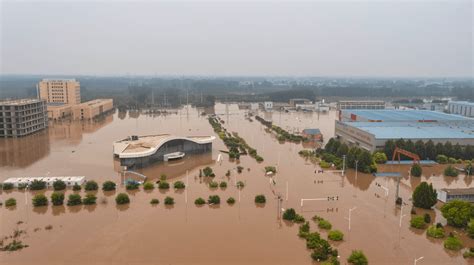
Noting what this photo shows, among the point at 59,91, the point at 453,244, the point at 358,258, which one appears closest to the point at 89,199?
the point at 358,258

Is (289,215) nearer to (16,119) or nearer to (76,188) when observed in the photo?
(76,188)

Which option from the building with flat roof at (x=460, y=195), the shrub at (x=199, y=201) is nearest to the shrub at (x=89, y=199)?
the shrub at (x=199, y=201)

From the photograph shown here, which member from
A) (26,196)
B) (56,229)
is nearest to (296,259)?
(56,229)

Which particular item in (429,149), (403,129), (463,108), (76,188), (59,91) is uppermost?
(59,91)

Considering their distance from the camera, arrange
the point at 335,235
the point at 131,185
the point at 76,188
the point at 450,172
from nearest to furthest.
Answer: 1. the point at 335,235
2. the point at 76,188
3. the point at 131,185
4. the point at 450,172

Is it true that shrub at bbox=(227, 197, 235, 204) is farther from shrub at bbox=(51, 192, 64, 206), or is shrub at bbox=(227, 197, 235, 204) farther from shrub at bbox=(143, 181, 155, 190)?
shrub at bbox=(51, 192, 64, 206)

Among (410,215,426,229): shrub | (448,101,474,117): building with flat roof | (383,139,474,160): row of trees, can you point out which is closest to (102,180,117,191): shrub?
(410,215,426,229): shrub
